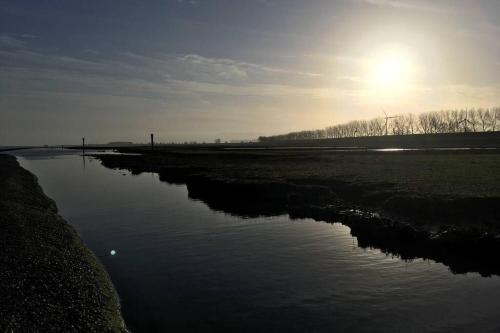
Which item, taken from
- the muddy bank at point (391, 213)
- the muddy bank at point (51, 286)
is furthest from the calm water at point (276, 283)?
the muddy bank at point (391, 213)

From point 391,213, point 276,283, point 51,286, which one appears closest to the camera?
point 51,286

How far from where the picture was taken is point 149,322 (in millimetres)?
11789

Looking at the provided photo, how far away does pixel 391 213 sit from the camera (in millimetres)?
23641

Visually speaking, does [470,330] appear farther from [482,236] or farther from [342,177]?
[342,177]

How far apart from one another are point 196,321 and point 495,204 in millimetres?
17616

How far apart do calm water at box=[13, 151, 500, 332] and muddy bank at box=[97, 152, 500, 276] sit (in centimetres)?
119

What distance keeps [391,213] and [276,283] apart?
11.6 meters

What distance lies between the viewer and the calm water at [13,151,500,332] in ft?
38.8

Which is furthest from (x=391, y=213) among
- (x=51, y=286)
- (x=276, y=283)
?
(x=51, y=286)

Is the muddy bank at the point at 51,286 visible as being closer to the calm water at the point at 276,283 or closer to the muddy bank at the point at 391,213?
the calm water at the point at 276,283

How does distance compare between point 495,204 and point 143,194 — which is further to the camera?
point 143,194

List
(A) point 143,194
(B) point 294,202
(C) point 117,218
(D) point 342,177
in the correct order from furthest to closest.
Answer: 1. (A) point 143,194
2. (D) point 342,177
3. (B) point 294,202
4. (C) point 117,218

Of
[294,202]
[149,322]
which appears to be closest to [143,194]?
[294,202]

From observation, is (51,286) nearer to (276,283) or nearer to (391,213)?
(276,283)
